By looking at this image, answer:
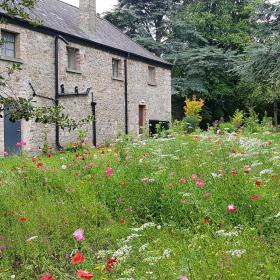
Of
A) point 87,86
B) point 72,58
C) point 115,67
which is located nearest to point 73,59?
point 72,58

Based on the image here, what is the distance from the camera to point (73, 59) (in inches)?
758

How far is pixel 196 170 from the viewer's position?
19.0 feet

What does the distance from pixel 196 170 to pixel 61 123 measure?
178cm

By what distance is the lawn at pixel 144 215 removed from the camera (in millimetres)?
3262

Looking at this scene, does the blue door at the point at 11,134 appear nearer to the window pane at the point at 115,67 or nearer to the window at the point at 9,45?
the window at the point at 9,45

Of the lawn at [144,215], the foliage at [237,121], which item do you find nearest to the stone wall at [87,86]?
the foliage at [237,121]

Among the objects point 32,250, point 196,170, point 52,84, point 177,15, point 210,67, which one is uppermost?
point 177,15

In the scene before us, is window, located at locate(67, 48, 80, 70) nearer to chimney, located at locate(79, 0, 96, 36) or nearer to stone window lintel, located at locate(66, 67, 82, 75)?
stone window lintel, located at locate(66, 67, 82, 75)

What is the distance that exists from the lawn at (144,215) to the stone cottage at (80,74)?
881 cm

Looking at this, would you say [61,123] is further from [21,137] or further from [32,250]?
[21,137]

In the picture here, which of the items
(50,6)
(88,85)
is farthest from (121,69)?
(50,6)

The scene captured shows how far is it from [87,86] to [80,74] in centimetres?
67

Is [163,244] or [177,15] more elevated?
[177,15]

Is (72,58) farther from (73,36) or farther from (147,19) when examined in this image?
(147,19)
